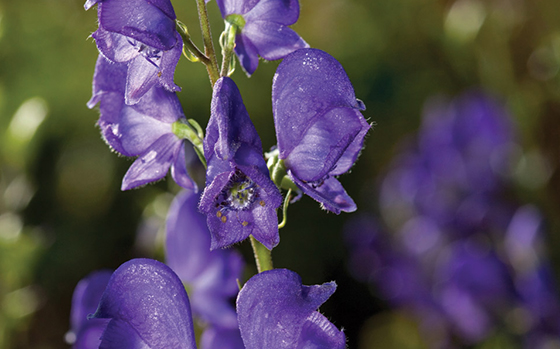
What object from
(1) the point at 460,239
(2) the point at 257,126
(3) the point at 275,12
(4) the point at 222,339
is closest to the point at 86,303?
(4) the point at 222,339

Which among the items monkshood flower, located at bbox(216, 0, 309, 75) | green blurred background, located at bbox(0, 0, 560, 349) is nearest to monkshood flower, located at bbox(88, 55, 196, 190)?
monkshood flower, located at bbox(216, 0, 309, 75)

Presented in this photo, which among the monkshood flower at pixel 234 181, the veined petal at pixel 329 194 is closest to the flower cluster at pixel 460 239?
the veined petal at pixel 329 194

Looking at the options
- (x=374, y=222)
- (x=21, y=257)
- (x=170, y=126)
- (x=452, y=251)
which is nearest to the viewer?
(x=170, y=126)

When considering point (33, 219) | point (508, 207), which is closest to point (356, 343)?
point (508, 207)

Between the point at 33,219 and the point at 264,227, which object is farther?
the point at 33,219

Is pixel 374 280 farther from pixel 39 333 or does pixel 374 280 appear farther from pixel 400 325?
pixel 39 333

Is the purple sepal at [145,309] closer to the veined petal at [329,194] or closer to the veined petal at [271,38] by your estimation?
the veined petal at [329,194]

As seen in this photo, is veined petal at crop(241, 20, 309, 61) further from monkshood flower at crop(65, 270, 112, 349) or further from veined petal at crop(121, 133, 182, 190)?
monkshood flower at crop(65, 270, 112, 349)
